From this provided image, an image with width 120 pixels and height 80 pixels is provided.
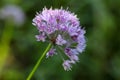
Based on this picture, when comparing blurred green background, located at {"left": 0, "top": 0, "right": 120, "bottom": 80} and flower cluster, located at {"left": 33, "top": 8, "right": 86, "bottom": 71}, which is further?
blurred green background, located at {"left": 0, "top": 0, "right": 120, "bottom": 80}

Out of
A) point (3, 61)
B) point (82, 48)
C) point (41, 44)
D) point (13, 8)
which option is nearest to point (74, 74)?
point (41, 44)

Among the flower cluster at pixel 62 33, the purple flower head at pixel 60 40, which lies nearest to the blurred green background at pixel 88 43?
the flower cluster at pixel 62 33

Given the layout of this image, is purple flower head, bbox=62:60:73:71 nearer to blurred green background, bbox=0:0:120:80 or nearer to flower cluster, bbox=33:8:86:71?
flower cluster, bbox=33:8:86:71


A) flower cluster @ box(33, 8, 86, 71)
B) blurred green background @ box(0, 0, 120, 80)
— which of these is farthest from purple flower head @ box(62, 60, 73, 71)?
blurred green background @ box(0, 0, 120, 80)

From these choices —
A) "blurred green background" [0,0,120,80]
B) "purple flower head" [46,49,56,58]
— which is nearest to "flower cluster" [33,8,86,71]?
"purple flower head" [46,49,56,58]

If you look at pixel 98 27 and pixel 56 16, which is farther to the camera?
pixel 98 27

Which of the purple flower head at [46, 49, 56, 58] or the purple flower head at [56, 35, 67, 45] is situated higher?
the purple flower head at [56, 35, 67, 45]

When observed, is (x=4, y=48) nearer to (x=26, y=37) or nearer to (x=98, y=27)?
(x=26, y=37)
